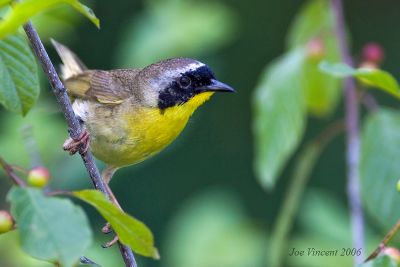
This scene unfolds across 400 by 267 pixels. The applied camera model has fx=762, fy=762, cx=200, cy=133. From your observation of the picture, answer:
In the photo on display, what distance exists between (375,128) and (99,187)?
54.4 inches

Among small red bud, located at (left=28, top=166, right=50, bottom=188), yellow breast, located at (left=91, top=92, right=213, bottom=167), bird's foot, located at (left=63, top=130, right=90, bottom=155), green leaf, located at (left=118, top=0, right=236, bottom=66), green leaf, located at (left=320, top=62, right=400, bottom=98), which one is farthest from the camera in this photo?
green leaf, located at (left=118, top=0, right=236, bottom=66)

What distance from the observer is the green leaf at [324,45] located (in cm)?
363

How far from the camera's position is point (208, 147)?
8211 mm

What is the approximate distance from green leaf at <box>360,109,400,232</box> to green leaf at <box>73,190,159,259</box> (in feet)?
4.50

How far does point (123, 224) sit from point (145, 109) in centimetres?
156

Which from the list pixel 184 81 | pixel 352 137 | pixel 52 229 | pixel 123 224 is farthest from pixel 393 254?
pixel 184 81

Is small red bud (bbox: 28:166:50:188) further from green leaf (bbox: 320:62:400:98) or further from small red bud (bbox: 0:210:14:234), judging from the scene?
green leaf (bbox: 320:62:400:98)

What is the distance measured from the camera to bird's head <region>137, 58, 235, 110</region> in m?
3.27

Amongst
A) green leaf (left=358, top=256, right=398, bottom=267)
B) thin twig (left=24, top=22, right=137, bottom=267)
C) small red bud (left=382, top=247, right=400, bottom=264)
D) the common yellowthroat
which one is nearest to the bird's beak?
the common yellowthroat

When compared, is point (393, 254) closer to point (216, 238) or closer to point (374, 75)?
point (374, 75)

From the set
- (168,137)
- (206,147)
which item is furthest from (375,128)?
(206,147)

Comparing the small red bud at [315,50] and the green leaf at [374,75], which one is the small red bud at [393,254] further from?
the small red bud at [315,50]

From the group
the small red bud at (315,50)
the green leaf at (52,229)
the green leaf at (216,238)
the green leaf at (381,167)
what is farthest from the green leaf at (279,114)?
the green leaf at (52,229)

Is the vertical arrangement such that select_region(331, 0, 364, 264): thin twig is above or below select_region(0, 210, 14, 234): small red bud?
below
